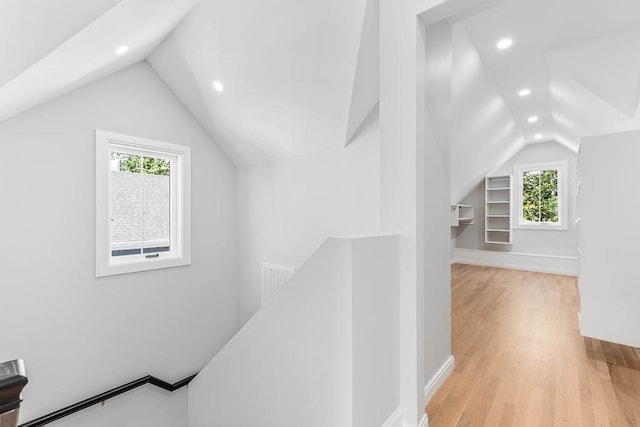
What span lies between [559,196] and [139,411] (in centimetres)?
728

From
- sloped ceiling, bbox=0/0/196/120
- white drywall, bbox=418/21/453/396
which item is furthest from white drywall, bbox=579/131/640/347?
sloped ceiling, bbox=0/0/196/120

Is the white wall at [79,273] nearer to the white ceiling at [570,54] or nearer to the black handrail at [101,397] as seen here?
the black handrail at [101,397]

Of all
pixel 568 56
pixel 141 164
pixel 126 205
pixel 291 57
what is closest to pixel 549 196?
pixel 568 56

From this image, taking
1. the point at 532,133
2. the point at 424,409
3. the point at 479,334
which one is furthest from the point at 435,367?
the point at 532,133

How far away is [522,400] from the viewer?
1.61 m

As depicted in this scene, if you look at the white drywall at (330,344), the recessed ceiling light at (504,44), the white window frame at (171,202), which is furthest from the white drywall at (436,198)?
the white window frame at (171,202)

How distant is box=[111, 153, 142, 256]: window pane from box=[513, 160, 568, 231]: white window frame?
21.6ft

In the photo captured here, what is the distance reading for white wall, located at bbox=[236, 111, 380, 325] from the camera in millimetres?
2807

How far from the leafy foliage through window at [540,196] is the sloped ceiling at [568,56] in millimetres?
1863

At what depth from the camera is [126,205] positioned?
122 inches

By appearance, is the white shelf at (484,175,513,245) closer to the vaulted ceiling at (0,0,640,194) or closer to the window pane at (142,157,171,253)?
the vaulted ceiling at (0,0,640,194)

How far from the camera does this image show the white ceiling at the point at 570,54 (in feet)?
6.68

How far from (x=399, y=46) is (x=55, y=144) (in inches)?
119

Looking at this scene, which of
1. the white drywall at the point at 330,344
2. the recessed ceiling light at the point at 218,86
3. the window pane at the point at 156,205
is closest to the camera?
the white drywall at the point at 330,344
